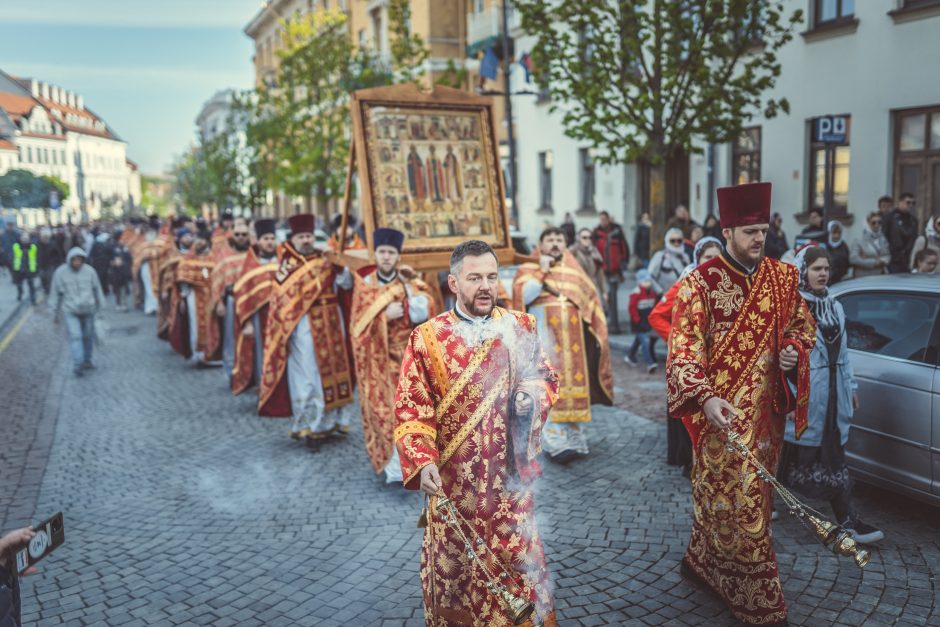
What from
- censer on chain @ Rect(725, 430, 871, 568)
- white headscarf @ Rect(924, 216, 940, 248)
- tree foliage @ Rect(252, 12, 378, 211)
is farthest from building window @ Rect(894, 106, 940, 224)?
tree foliage @ Rect(252, 12, 378, 211)

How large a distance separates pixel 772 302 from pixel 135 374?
10348 mm

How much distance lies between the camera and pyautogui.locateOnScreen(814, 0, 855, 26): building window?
14570mm

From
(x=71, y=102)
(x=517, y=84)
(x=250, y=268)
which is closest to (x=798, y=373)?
(x=250, y=268)

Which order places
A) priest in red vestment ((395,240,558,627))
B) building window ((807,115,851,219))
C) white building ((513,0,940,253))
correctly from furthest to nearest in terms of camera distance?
building window ((807,115,851,219)) → white building ((513,0,940,253)) → priest in red vestment ((395,240,558,627))

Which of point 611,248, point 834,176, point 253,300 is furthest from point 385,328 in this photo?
point 834,176

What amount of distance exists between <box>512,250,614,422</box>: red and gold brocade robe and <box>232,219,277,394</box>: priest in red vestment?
2900mm

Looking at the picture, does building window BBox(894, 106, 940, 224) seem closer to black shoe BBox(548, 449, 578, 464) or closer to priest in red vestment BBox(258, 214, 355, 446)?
black shoe BBox(548, 449, 578, 464)

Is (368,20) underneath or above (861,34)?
above

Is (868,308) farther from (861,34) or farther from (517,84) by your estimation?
(517,84)

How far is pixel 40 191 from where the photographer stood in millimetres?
52031

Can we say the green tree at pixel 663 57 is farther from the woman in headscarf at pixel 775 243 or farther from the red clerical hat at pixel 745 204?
the red clerical hat at pixel 745 204

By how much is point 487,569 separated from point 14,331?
16.7 metres

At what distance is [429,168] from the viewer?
24.9ft

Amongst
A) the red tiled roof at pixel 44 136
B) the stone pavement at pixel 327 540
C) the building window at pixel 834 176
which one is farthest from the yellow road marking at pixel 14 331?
the red tiled roof at pixel 44 136
